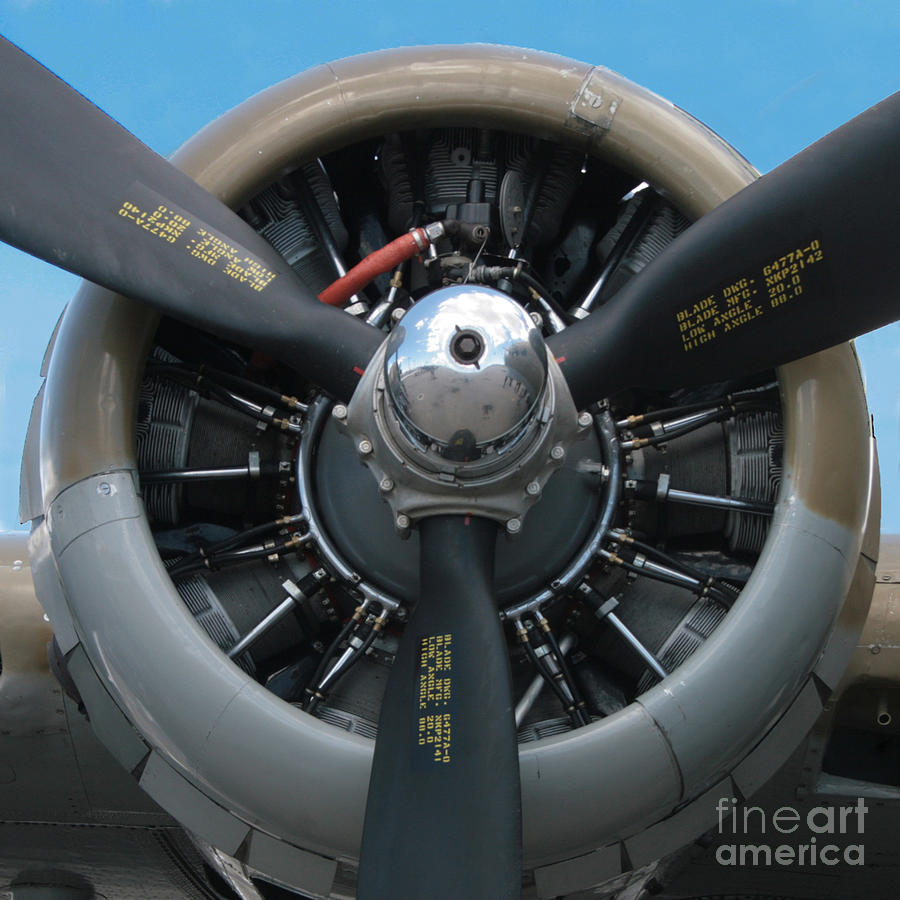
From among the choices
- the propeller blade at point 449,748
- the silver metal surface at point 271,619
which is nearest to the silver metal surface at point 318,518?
the silver metal surface at point 271,619

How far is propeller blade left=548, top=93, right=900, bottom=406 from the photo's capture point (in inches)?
165

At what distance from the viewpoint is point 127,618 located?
4.28 metres

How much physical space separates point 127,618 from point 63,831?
2.51m

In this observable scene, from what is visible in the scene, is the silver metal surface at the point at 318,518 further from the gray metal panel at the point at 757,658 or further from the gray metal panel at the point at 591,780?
the gray metal panel at the point at 757,658

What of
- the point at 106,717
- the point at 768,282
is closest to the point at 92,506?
the point at 106,717

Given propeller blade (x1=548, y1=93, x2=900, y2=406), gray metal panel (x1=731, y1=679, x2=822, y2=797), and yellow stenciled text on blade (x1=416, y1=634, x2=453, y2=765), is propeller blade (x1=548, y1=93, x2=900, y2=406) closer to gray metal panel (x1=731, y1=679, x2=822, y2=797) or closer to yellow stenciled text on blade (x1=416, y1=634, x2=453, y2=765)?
yellow stenciled text on blade (x1=416, y1=634, x2=453, y2=765)

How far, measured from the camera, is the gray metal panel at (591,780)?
4160 millimetres

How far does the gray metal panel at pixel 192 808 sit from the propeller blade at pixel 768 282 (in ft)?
6.44

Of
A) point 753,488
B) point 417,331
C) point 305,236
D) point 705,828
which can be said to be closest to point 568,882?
point 705,828

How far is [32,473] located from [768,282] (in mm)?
2817

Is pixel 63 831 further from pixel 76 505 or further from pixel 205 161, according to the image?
pixel 205 161

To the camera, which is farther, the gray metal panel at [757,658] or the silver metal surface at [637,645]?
the silver metal surface at [637,645]

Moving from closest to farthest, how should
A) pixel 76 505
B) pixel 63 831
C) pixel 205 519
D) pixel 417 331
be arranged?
1. pixel 417 331
2. pixel 76 505
3. pixel 205 519
4. pixel 63 831

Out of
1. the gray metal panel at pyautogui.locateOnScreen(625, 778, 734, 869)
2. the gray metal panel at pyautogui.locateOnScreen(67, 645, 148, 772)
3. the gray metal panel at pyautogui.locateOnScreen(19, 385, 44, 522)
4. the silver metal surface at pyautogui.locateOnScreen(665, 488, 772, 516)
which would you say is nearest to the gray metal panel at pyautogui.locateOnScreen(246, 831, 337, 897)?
the gray metal panel at pyautogui.locateOnScreen(67, 645, 148, 772)
